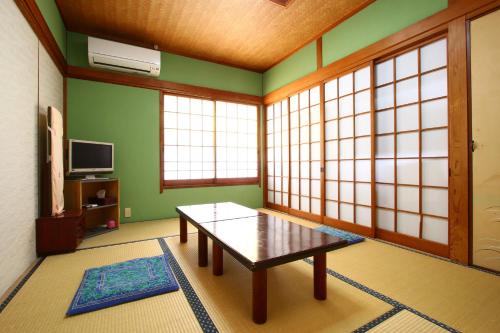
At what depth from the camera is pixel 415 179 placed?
101 inches

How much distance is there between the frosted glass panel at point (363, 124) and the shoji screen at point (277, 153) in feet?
4.90

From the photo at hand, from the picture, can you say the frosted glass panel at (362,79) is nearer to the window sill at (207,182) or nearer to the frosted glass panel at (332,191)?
the frosted glass panel at (332,191)

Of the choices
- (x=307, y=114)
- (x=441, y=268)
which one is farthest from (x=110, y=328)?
(x=307, y=114)

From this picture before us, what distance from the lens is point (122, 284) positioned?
1.74 meters

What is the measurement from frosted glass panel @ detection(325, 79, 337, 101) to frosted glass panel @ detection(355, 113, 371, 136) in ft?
1.82

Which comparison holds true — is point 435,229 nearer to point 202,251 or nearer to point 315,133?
point 315,133

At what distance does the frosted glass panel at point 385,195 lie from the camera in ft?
9.19

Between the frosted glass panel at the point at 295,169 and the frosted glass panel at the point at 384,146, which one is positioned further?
the frosted glass panel at the point at 295,169

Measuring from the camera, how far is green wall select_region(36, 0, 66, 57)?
7.99 feet

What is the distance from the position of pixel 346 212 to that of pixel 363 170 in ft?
2.09

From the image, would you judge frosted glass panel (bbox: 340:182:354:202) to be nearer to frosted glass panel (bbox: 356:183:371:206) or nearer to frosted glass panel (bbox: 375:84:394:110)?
frosted glass panel (bbox: 356:183:371:206)

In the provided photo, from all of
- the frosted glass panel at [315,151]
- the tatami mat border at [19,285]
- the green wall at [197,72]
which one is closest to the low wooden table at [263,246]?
the tatami mat border at [19,285]

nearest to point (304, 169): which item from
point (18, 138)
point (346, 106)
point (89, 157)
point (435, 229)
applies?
point (346, 106)

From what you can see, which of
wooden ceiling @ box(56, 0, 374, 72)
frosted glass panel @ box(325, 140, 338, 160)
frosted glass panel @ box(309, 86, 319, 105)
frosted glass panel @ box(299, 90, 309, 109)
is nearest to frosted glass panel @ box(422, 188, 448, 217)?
frosted glass panel @ box(325, 140, 338, 160)
